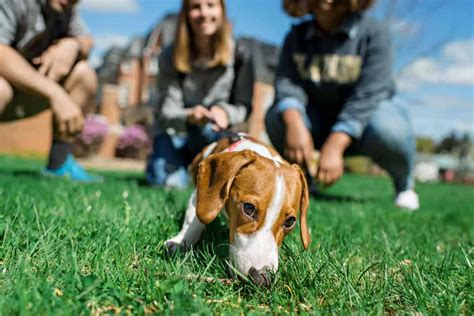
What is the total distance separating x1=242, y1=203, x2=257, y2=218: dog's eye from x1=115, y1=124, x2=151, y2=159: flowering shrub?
1746 cm

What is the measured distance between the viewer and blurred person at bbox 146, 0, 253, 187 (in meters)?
4.44

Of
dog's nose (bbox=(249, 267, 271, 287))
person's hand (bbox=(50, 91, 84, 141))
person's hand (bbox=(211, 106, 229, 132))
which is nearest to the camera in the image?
dog's nose (bbox=(249, 267, 271, 287))

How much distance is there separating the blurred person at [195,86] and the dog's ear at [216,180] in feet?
6.73

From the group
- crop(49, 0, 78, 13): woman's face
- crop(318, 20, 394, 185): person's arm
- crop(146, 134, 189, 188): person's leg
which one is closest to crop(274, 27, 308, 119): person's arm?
crop(318, 20, 394, 185): person's arm

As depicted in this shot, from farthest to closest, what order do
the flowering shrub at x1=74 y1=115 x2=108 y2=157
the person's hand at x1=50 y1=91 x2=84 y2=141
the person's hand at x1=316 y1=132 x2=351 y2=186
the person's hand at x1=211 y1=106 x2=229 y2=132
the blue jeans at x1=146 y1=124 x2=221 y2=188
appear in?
the flowering shrub at x1=74 y1=115 x2=108 y2=157, the blue jeans at x1=146 y1=124 x2=221 y2=188, the person's hand at x1=211 y1=106 x2=229 y2=132, the person's hand at x1=316 y1=132 x2=351 y2=186, the person's hand at x1=50 y1=91 x2=84 y2=141

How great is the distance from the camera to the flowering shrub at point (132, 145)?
1894 cm

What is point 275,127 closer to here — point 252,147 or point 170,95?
point 170,95

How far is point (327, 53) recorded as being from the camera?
15.4 ft

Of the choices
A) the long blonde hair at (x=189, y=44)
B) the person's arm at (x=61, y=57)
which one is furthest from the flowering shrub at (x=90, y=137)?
the long blonde hair at (x=189, y=44)

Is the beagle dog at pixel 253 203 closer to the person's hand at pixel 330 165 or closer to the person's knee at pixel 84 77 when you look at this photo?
the person's hand at pixel 330 165

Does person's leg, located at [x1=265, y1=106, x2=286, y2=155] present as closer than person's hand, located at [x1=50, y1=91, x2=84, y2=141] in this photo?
No

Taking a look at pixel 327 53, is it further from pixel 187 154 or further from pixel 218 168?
pixel 218 168

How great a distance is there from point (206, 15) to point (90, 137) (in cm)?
1328

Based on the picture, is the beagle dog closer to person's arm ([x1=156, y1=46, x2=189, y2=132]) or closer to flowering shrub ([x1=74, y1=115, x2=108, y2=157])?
person's arm ([x1=156, y1=46, x2=189, y2=132])
